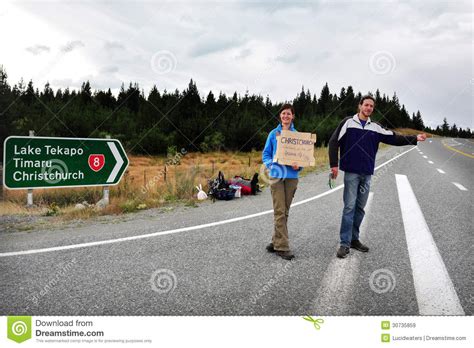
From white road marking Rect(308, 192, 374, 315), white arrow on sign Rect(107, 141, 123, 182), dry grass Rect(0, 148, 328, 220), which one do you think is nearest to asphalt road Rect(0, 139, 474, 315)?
white road marking Rect(308, 192, 374, 315)

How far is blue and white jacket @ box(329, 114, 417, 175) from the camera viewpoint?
4.09 metres

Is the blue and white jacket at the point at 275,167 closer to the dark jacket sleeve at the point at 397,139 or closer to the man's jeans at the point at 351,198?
the man's jeans at the point at 351,198

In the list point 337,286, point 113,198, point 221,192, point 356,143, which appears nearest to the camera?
point 337,286

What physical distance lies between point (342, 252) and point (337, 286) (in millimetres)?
919

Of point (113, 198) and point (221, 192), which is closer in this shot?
point (221, 192)

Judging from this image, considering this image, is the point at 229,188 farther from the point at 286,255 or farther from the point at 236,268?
the point at 236,268

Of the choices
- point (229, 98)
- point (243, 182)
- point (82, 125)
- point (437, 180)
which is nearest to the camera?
point (243, 182)

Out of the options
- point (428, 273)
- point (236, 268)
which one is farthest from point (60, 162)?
point (428, 273)

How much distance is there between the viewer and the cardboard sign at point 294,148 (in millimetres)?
3775

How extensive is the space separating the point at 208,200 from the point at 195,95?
4049 cm

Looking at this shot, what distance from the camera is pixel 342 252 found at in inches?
156
